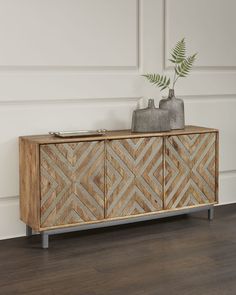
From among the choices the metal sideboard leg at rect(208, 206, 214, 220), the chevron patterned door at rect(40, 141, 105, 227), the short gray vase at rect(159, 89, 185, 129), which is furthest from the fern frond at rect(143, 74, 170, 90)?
the metal sideboard leg at rect(208, 206, 214, 220)

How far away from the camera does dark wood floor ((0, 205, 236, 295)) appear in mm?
2578

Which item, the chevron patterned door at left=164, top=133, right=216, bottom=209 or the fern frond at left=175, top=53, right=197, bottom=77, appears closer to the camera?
the chevron patterned door at left=164, top=133, right=216, bottom=209

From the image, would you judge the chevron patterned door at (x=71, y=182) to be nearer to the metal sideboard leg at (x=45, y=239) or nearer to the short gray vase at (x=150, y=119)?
the metal sideboard leg at (x=45, y=239)

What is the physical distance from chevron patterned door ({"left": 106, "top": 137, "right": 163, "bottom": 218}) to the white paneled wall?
372 mm

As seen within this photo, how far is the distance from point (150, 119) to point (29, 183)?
846 millimetres

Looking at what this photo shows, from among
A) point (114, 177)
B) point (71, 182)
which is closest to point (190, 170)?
point (114, 177)

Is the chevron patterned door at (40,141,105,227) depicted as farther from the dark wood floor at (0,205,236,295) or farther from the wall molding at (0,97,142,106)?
the wall molding at (0,97,142,106)

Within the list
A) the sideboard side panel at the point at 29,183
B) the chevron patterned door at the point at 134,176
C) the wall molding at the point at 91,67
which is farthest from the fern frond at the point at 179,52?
the sideboard side panel at the point at 29,183

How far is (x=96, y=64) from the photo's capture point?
356 cm

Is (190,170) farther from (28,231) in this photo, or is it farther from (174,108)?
(28,231)

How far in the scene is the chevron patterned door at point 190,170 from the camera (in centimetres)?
351

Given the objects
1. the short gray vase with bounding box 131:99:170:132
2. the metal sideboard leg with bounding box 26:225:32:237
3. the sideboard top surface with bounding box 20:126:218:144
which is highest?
the short gray vase with bounding box 131:99:170:132

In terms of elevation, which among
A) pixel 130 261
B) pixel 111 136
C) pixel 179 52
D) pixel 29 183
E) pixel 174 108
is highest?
pixel 179 52

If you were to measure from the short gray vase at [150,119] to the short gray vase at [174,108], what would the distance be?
111 millimetres
